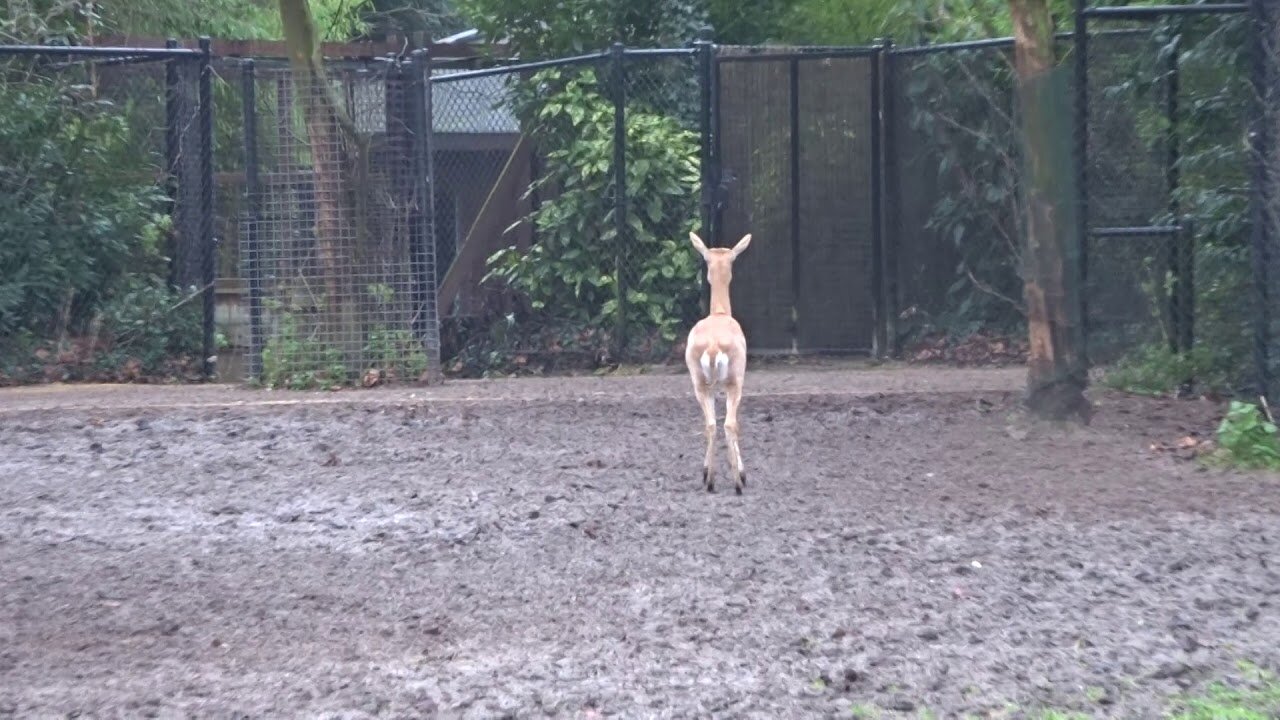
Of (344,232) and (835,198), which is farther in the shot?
(835,198)

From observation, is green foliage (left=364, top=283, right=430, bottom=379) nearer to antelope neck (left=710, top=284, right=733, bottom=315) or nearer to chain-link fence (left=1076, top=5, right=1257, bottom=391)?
antelope neck (left=710, top=284, right=733, bottom=315)

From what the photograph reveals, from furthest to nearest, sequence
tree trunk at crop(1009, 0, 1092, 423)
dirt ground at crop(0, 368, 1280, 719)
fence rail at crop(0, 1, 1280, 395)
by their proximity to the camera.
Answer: fence rail at crop(0, 1, 1280, 395) → tree trunk at crop(1009, 0, 1092, 423) → dirt ground at crop(0, 368, 1280, 719)

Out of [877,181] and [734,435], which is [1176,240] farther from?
[734,435]

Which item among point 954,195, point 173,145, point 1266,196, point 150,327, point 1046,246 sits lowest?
point 150,327

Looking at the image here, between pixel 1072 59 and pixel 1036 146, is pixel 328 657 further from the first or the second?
pixel 1072 59

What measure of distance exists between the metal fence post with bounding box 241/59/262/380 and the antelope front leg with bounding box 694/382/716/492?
178 inches

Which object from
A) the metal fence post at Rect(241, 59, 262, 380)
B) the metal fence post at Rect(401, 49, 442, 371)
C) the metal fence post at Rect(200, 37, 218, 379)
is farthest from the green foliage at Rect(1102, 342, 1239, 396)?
the metal fence post at Rect(200, 37, 218, 379)

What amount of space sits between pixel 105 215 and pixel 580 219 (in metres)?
3.68

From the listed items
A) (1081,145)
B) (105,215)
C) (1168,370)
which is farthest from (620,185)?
(1168,370)

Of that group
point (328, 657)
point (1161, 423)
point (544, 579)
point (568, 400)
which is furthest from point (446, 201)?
point (328, 657)

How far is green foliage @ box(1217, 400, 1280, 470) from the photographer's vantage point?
7887mm

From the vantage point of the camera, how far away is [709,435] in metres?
7.75

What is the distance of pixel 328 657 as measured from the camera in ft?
17.0

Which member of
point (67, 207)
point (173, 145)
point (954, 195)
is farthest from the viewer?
point (173, 145)
